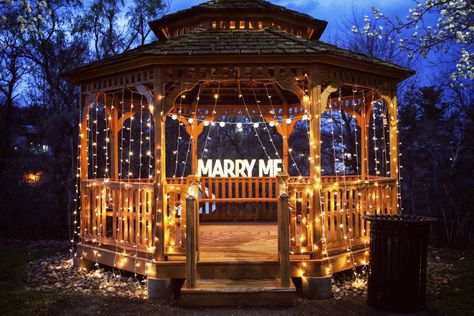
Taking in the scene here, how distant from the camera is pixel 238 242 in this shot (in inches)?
340

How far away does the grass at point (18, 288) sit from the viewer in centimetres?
628

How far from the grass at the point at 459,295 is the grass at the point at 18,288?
19.5ft

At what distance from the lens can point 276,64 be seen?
7.47 m

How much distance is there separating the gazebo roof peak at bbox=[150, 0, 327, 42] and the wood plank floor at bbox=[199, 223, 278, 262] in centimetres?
464

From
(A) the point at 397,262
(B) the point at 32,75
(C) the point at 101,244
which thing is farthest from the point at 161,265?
(B) the point at 32,75

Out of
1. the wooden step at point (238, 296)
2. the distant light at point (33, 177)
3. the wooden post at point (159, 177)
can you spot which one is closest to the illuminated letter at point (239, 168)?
the wooden post at point (159, 177)

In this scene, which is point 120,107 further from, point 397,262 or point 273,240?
point 397,262

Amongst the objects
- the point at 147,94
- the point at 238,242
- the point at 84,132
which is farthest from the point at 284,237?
the point at 84,132

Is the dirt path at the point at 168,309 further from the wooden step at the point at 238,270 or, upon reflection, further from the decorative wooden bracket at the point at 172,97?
the decorative wooden bracket at the point at 172,97

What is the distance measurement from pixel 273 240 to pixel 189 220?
276 centimetres

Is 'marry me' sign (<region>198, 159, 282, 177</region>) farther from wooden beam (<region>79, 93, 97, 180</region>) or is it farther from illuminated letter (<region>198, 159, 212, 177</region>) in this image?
wooden beam (<region>79, 93, 97, 180</region>)

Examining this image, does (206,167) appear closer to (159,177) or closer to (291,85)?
(159,177)

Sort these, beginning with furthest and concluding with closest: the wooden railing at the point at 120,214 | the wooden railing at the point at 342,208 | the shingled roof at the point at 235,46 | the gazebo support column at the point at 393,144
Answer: the gazebo support column at the point at 393,144, the wooden railing at the point at 120,214, the wooden railing at the point at 342,208, the shingled roof at the point at 235,46

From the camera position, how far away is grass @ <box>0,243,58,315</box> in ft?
20.6
